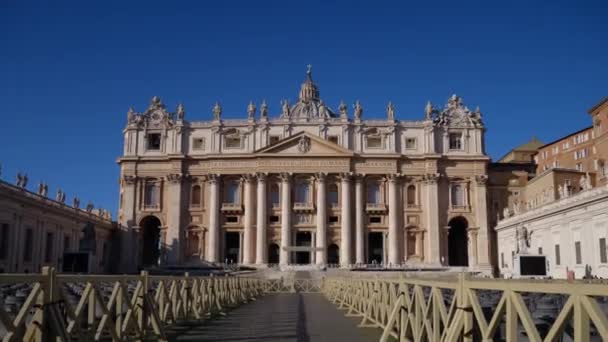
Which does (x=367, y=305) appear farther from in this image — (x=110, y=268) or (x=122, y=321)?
(x=110, y=268)

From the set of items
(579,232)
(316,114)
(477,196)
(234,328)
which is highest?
(316,114)

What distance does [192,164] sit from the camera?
73250mm

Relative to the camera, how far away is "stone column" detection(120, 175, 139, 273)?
7038 centimetres

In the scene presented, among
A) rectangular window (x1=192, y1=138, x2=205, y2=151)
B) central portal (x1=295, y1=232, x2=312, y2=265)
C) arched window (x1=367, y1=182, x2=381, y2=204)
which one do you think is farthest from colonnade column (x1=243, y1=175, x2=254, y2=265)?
arched window (x1=367, y1=182, x2=381, y2=204)

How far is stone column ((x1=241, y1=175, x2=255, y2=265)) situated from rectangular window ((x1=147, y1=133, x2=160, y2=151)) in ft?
38.5

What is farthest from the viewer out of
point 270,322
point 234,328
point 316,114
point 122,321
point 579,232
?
point 316,114

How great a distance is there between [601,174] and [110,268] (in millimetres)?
51758

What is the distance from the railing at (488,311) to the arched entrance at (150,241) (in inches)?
2453

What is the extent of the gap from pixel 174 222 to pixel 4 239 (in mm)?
27934

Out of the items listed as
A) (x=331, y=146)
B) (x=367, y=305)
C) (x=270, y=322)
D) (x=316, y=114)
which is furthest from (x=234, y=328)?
(x=316, y=114)

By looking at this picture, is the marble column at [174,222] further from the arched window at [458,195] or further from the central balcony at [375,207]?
the arched window at [458,195]

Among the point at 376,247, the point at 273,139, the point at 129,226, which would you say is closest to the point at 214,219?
the point at 129,226

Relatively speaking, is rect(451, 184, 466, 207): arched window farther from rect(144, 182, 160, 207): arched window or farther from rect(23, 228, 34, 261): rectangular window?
rect(23, 228, 34, 261): rectangular window

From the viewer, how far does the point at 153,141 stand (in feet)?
247
